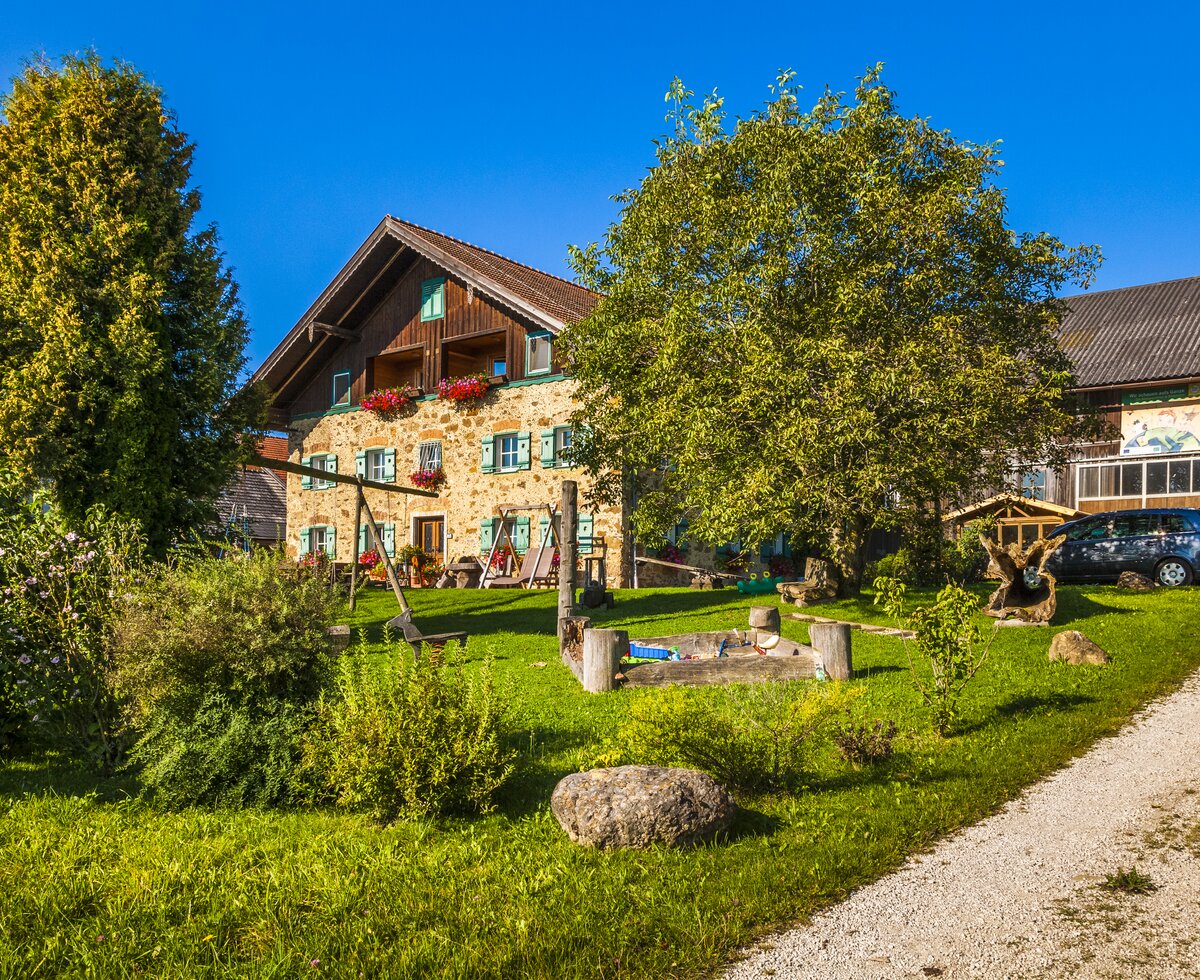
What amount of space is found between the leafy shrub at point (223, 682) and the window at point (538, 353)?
796 inches

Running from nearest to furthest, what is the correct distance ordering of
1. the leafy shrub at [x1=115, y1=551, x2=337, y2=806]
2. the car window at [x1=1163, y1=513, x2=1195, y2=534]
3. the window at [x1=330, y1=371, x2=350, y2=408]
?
the leafy shrub at [x1=115, y1=551, x2=337, y2=806], the car window at [x1=1163, y1=513, x2=1195, y2=534], the window at [x1=330, y1=371, x2=350, y2=408]

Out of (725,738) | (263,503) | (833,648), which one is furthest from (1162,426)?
(263,503)

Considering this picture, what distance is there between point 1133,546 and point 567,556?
1358 cm

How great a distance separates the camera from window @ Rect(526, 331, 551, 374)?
27000 millimetres

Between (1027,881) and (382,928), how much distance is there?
3.34 m

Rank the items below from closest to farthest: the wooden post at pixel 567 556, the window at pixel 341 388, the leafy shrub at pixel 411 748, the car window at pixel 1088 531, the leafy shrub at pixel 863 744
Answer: the leafy shrub at pixel 411 748
the leafy shrub at pixel 863 744
the wooden post at pixel 567 556
the car window at pixel 1088 531
the window at pixel 341 388

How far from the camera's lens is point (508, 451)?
2766 centimetres

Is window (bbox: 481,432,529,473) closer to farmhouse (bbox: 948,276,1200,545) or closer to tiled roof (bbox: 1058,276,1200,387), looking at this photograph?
farmhouse (bbox: 948,276,1200,545)

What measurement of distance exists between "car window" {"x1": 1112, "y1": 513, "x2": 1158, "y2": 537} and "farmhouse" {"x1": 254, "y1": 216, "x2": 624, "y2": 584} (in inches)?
443

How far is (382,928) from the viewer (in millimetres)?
4676

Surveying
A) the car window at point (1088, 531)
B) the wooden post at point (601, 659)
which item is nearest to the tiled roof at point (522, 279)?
the car window at point (1088, 531)

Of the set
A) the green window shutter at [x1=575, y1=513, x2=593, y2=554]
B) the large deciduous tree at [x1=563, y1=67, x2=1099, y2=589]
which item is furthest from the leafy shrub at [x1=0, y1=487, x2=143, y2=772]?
the green window shutter at [x1=575, y1=513, x2=593, y2=554]

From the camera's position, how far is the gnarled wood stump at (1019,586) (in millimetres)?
14719

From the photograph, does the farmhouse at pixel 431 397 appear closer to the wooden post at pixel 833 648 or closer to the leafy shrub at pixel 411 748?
the wooden post at pixel 833 648
